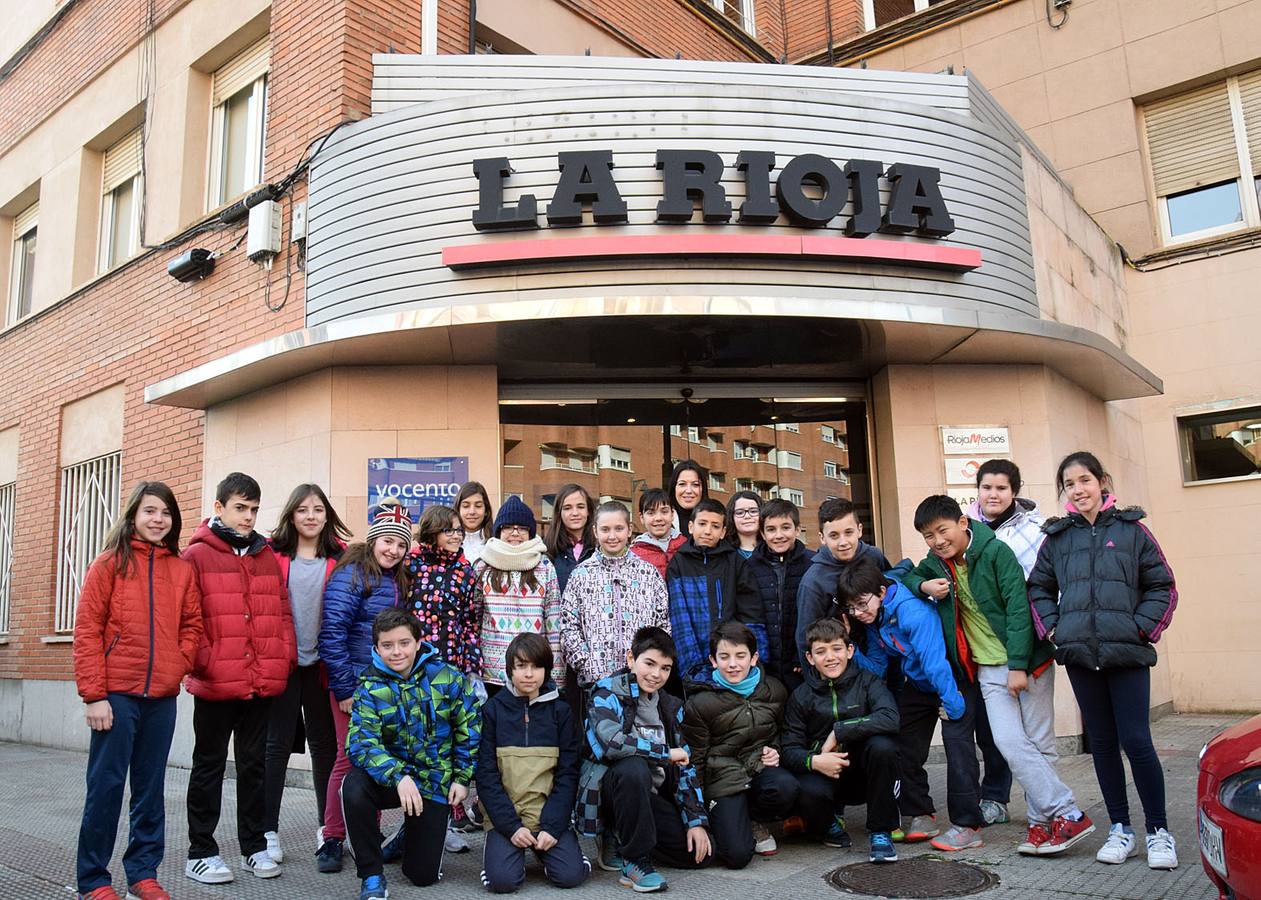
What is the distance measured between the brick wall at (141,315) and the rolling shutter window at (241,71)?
62cm

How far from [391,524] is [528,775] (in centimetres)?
149

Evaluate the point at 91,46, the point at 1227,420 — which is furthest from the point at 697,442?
the point at 91,46

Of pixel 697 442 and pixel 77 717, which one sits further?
pixel 77 717

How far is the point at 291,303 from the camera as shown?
27.6 ft

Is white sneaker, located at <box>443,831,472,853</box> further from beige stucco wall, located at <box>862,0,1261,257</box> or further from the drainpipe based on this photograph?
beige stucco wall, located at <box>862,0,1261,257</box>

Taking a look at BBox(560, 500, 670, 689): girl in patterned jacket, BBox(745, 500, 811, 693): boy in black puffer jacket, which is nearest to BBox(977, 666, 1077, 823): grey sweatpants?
BBox(745, 500, 811, 693): boy in black puffer jacket

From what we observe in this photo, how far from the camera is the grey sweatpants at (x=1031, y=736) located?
15.5 ft

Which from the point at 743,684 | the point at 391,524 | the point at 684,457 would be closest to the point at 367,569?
the point at 391,524

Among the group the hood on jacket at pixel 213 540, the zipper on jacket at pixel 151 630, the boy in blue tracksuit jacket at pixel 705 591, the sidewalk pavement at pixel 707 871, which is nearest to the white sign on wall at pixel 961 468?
the sidewalk pavement at pixel 707 871

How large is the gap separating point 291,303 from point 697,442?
373 cm

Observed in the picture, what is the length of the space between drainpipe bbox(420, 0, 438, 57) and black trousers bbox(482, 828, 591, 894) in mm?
7082

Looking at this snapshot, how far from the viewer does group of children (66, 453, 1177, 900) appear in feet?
14.6

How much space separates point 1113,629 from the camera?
4.44 metres

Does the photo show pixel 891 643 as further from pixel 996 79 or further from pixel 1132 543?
pixel 996 79
